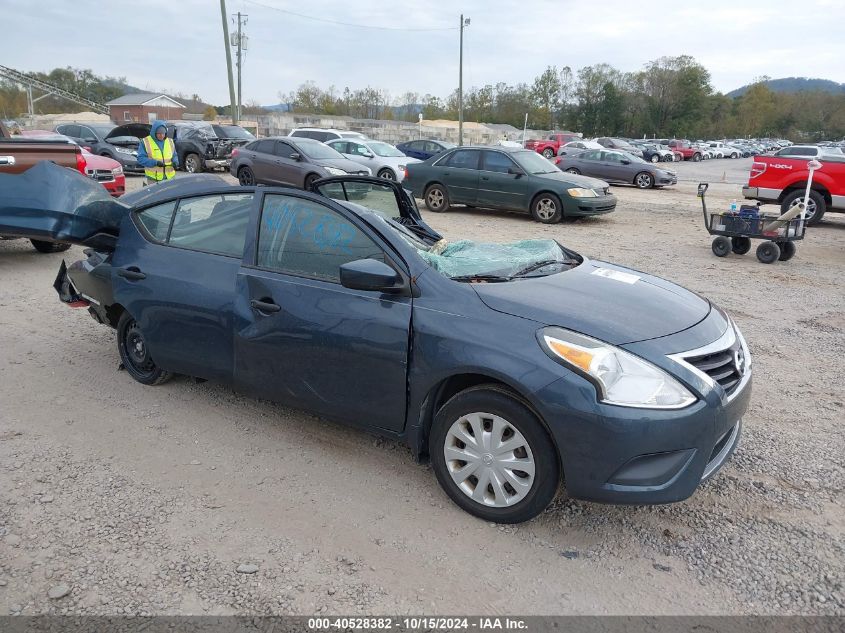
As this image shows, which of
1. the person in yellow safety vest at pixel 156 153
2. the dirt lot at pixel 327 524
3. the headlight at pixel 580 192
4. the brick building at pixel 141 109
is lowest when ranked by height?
the dirt lot at pixel 327 524

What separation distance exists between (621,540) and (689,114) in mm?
95105

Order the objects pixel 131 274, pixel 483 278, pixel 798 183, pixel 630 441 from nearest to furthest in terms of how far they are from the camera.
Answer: pixel 630 441
pixel 483 278
pixel 131 274
pixel 798 183

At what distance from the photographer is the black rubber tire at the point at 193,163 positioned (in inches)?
811

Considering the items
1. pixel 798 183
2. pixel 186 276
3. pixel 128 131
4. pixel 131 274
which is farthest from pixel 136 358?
pixel 128 131

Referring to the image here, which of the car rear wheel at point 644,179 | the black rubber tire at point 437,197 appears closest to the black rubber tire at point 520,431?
the black rubber tire at point 437,197

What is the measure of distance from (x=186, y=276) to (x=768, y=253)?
9.01 metres

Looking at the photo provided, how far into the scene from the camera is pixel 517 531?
3098mm

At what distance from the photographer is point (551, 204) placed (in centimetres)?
1336

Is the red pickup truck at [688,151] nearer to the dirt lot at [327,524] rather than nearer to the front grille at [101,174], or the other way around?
the front grille at [101,174]

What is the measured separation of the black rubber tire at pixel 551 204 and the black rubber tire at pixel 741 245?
11.9 feet

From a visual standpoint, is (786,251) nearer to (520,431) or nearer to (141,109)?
(520,431)

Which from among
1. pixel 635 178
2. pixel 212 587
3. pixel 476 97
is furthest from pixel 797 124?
pixel 212 587

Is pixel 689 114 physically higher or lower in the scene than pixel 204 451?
higher

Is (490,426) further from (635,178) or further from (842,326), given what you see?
(635,178)
